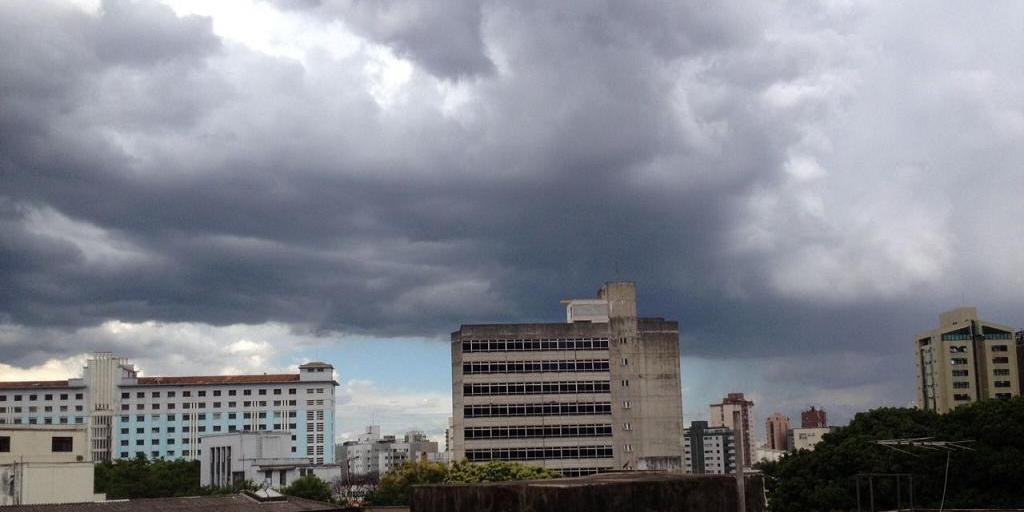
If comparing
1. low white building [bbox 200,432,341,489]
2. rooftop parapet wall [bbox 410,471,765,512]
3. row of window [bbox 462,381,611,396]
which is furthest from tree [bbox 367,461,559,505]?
rooftop parapet wall [bbox 410,471,765,512]

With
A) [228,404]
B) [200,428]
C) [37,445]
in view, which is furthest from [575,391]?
[200,428]

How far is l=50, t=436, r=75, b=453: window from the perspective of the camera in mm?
65062

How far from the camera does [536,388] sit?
97.2 metres

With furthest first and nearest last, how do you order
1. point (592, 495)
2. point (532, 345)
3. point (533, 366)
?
point (532, 345)
point (533, 366)
point (592, 495)

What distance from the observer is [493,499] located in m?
7.78

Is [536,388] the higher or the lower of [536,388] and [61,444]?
the higher

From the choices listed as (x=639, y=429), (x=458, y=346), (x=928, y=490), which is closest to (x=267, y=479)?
(x=458, y=346)

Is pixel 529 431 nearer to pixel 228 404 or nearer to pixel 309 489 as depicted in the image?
pixel 309 489

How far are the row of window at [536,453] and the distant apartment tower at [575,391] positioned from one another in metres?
0.10

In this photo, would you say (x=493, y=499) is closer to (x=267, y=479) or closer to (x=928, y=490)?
(x=928, y=490)

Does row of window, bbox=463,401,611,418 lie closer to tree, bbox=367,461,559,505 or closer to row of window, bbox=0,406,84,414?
tree, bbox=367,461,559,505

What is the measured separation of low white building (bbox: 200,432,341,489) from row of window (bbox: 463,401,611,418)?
94.9ft

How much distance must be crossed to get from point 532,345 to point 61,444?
45.9m

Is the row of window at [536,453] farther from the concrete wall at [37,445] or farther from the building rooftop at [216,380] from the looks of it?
the building rooftop at [216,380]
